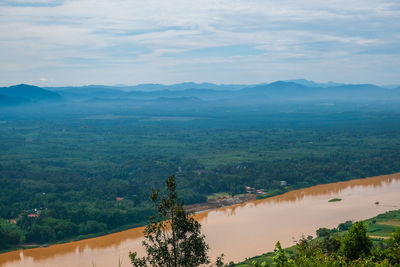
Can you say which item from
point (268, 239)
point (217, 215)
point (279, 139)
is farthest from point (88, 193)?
point (279, 139)

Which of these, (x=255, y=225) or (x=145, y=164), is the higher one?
(x=145, y=164)

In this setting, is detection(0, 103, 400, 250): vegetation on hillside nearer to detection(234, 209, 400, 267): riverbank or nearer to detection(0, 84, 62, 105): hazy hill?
detection(234, 209, 400, 267): riverbank

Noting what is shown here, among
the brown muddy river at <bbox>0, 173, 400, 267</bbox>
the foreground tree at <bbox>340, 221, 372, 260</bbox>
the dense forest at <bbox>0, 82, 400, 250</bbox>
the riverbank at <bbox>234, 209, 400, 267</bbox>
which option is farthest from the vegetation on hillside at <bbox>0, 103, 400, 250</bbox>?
the foreground tree at <bbox>340, 221, 372, 260</bbox>

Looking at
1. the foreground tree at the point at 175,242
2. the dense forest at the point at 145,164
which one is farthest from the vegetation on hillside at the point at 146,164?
the foreground tree at the point at 175,242

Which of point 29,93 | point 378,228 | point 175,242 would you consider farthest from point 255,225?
point 29,93

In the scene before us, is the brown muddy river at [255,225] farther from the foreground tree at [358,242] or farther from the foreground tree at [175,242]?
the foreground tree at [358,242]

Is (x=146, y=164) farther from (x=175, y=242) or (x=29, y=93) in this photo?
(x=29, y=93)
